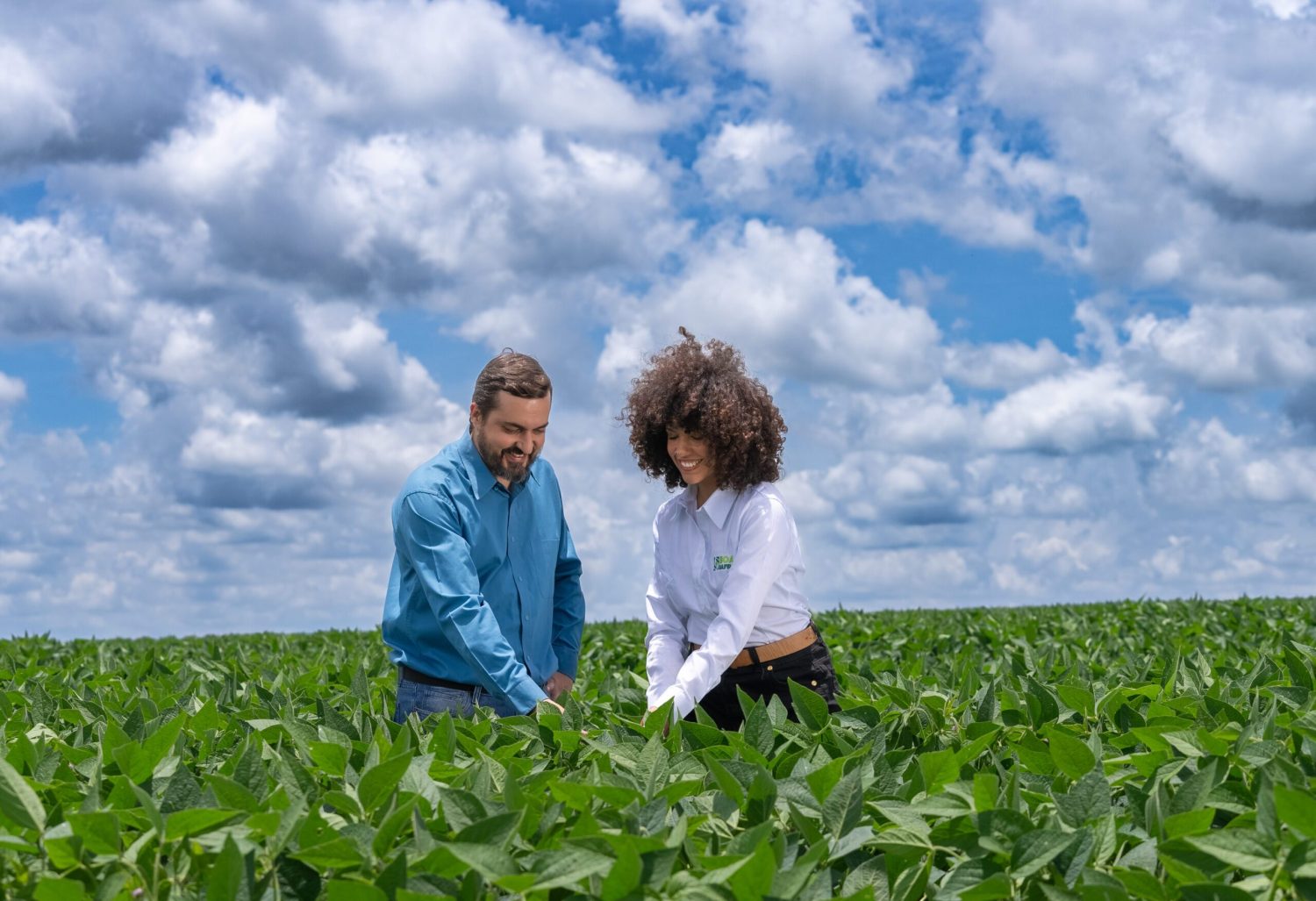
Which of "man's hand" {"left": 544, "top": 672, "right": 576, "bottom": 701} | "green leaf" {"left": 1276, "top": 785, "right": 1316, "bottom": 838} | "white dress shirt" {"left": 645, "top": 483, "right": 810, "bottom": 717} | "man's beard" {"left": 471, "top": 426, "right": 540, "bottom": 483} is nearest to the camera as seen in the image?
"green leaf" {"left": 1276, "top": 785, "right": 1316, "bottom": 838}

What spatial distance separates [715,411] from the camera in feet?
16.8

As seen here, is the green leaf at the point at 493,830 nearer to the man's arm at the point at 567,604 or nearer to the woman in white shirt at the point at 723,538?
the woman in white shirt at the point at 723,538

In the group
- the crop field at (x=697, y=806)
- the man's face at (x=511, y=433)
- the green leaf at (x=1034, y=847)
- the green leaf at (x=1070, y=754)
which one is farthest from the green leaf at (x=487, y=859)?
the man's face at (x=511, y=433)

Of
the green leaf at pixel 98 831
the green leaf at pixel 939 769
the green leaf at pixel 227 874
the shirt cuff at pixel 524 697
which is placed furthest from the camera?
the shirt cuff at pixel 524 697

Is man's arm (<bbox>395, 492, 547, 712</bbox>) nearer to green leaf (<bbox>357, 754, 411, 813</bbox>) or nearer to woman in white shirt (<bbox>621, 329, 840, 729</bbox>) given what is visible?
woman in white shirt (<bbox>621, 329, 840, 729</bbox>)

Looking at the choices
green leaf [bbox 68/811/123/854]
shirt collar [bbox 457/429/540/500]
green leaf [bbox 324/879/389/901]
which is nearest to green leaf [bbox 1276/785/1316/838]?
green leaf [bbox 324/879/389/901]

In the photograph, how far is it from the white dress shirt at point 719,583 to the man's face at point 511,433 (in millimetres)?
681

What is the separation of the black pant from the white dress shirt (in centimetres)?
12

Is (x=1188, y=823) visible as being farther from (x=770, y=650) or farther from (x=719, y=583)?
(x=719, y=583)

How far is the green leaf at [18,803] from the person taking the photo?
2.55m

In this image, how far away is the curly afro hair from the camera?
5168mm

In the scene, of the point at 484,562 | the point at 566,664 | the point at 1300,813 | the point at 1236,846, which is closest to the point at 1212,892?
the point at 1236,846

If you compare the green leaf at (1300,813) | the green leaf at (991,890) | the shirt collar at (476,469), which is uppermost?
the shirt collar at (476,469)

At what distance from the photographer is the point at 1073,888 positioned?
7.89 feet
